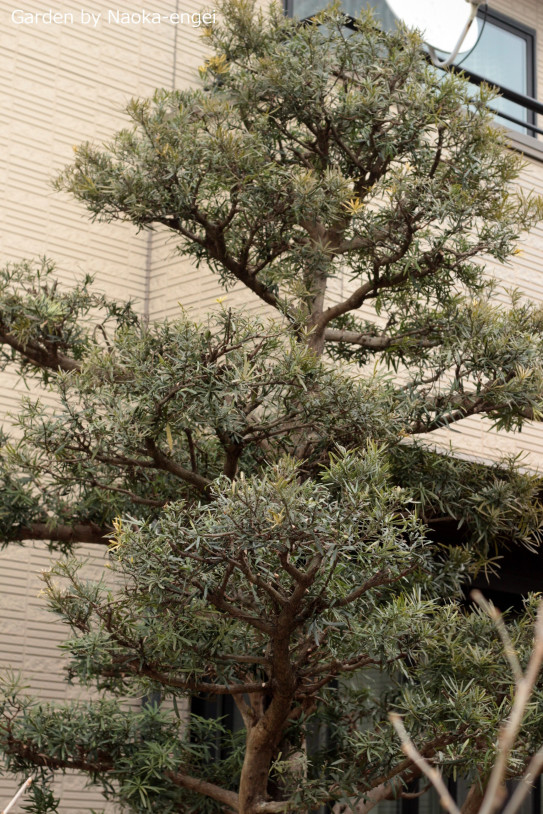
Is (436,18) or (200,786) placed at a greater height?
(436,18)

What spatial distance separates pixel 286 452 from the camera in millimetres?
3145

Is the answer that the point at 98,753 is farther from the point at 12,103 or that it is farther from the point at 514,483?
the point at 12,103

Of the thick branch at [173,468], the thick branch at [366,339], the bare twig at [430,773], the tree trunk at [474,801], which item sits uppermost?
the bare twig at [430,773]

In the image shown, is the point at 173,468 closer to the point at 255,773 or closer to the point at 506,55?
the point at 255,773

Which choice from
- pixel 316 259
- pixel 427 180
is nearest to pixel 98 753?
pixel 316 259

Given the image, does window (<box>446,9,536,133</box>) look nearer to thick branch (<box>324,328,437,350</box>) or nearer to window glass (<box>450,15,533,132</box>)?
window glass (<box>450,15,533,132</box>)

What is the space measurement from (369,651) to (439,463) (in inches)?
38.9

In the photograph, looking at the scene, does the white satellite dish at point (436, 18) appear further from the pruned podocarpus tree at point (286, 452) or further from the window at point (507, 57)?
the window at point (507, 57)

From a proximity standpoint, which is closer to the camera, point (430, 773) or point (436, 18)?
point (430, 773)

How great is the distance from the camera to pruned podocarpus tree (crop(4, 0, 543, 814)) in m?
2.53

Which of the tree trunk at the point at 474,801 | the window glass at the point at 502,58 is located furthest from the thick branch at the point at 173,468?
the window glass at the point at 502,58

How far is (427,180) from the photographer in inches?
127

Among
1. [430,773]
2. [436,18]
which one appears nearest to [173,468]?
[436,18]

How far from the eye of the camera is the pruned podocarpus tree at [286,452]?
2.53 meters
